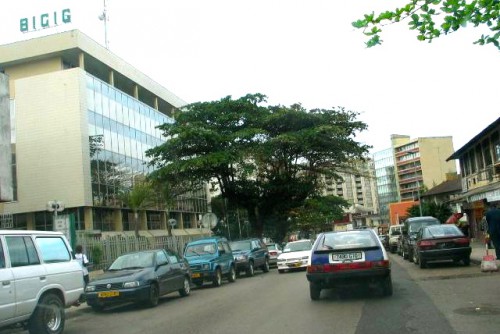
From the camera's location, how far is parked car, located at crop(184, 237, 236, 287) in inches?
718

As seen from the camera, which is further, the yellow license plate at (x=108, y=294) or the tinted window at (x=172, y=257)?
the tinted window at (x=172, y=257)

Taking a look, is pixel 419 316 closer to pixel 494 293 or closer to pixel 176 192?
pixel 494 293

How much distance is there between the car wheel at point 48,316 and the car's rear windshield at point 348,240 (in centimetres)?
542

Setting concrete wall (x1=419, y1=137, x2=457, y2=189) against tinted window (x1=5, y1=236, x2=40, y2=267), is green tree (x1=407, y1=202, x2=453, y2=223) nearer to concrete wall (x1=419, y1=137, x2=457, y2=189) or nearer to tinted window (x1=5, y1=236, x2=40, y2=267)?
tinted window (x1=5, y1=236, x2=40, y2=267)

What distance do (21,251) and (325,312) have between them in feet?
18.1

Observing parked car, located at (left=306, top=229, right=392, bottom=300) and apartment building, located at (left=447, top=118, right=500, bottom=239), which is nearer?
parked car, located at (left=306, top=229, right=392, bottom=300)

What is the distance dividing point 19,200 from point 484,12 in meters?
41.5

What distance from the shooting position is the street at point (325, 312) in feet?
27.7

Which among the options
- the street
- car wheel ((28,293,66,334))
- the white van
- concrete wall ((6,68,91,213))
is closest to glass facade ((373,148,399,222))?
the white van

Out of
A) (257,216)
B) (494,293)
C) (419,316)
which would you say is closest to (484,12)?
(419,316)

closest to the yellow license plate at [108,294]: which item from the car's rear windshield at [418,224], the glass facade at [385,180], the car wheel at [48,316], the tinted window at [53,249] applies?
the tinted window at [53,249]

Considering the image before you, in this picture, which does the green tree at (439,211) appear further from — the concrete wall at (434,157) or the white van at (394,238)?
the concrete wall at (434,157)

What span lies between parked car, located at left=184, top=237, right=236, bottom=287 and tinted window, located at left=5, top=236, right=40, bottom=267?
9415 mm

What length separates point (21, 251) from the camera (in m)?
8.95
